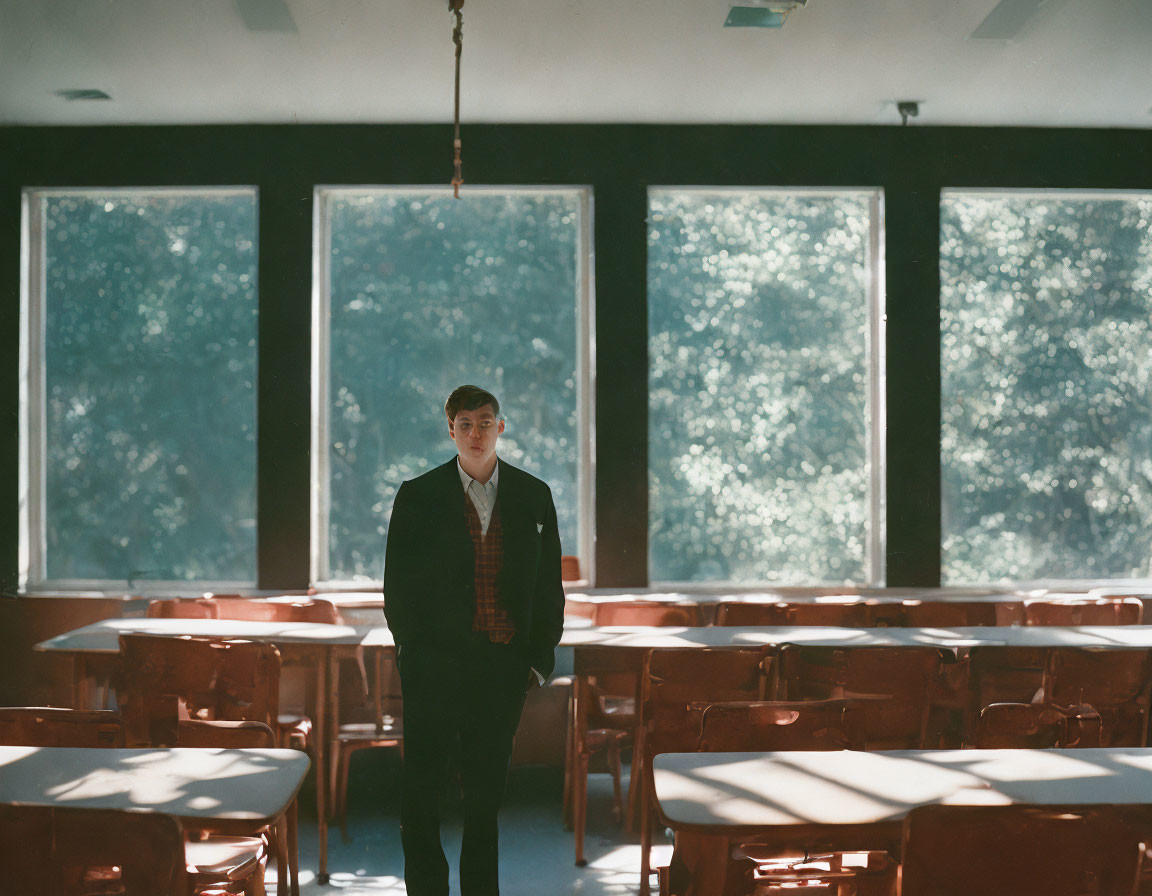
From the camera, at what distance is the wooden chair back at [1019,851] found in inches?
64.1

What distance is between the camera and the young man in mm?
2711

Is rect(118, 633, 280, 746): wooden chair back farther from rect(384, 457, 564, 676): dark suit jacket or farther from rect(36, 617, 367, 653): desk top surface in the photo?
rect(384, 457, 564, 676): dark suit jacket

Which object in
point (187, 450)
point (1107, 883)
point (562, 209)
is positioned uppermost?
point (562, 209)

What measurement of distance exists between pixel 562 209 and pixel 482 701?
400 centimetres

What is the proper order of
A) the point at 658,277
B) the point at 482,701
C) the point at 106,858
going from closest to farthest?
1. the point at 106,858
2. the point at 482,701
3. the point at 658,277

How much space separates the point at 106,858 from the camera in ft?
5.34

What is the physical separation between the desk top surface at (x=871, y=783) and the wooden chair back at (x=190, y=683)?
5.09 feet

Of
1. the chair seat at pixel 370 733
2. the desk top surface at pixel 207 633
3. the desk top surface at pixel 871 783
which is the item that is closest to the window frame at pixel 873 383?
the chair seat at pixel 370 733

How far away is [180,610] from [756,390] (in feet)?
12.2

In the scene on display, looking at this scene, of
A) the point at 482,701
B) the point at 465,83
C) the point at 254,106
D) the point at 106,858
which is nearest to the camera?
the point at 106,858

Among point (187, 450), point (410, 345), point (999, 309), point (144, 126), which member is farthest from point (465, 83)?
point (999, 309)

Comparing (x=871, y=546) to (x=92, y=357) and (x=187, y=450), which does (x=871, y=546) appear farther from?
(x=92, y=357)

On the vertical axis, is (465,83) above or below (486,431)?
above

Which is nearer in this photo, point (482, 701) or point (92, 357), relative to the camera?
point (482, 701)
